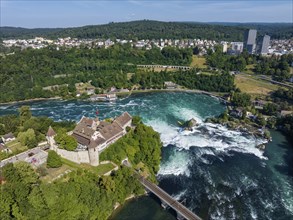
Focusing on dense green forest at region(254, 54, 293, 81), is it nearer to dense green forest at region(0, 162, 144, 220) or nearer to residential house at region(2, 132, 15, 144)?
dense green forest at region(0, 162, 144, 220)

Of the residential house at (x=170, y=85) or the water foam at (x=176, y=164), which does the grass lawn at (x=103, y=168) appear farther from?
the residential house at (x=170, y=85)

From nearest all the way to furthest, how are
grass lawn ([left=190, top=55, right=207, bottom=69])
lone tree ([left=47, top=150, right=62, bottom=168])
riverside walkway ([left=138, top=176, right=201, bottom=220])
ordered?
riverside walkway ([left=138, top=176, right=201, bottom=220]) → lone tree ([left=47, top=150, right=62, bottom=168]) → grass lawn ([left=190, top=55, right=207, bottom=69])

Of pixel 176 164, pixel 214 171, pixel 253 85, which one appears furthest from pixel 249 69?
pixel 176 164

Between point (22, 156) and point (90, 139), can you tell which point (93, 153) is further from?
point (22, 156)

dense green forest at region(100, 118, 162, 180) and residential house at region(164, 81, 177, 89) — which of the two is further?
residential house at region(164, 81, 177, 89)

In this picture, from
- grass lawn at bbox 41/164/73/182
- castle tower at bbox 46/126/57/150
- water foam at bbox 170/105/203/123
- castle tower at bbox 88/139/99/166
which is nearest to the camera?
grass lawn at bbox 41/164/73/182

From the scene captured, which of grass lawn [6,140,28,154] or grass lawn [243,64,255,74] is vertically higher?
grass lawn [6,140,28,154]

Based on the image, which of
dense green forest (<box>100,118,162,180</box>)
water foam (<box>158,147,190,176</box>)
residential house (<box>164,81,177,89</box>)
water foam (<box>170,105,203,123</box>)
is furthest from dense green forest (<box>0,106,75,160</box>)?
residential house (<box>164,81,177,89</box>)
